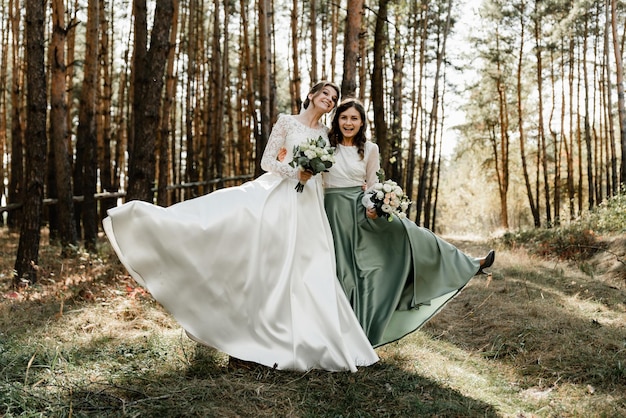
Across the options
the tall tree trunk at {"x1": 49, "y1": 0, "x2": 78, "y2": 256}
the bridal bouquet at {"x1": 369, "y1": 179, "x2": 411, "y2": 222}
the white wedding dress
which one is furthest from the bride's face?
the tall tree trunk at {"x1": 49, "y1": 0, "x2": 78, "y2": 256}

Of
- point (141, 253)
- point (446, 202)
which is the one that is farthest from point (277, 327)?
point (446, 202)

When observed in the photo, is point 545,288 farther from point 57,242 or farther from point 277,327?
point 57,242

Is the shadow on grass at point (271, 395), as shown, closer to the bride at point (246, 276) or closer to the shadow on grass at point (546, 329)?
the bride at point (246, 276)

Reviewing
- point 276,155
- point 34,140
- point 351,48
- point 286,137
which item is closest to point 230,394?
point 276,155

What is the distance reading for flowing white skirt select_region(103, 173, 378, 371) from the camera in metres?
3.71

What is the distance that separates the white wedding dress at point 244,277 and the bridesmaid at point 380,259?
1.02 ft

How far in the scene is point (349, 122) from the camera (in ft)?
15.0

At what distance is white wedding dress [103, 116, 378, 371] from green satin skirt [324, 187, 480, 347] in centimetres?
31

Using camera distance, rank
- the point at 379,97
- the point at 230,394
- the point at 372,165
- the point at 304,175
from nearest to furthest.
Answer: the point at 230,394 < the point at 304,175 < the point at 372,165 < the point at 379,97

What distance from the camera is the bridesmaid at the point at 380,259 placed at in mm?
4359

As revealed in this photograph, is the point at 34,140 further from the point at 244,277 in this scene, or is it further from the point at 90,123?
the point at 244,277

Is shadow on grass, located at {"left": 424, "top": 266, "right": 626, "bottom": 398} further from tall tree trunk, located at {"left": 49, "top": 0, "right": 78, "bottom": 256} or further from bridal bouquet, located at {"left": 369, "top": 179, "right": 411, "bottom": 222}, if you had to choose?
tall tree trunk, located at {"left": 49, "top": 0, "right": 78, "bottom": 256}

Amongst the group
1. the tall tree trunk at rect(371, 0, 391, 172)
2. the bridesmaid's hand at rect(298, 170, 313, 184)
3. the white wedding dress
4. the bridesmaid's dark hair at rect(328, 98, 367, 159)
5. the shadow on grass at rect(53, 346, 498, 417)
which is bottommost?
the shadow on grass at rect(53, 346, 498, 417)

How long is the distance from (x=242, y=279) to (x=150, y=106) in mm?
3290
